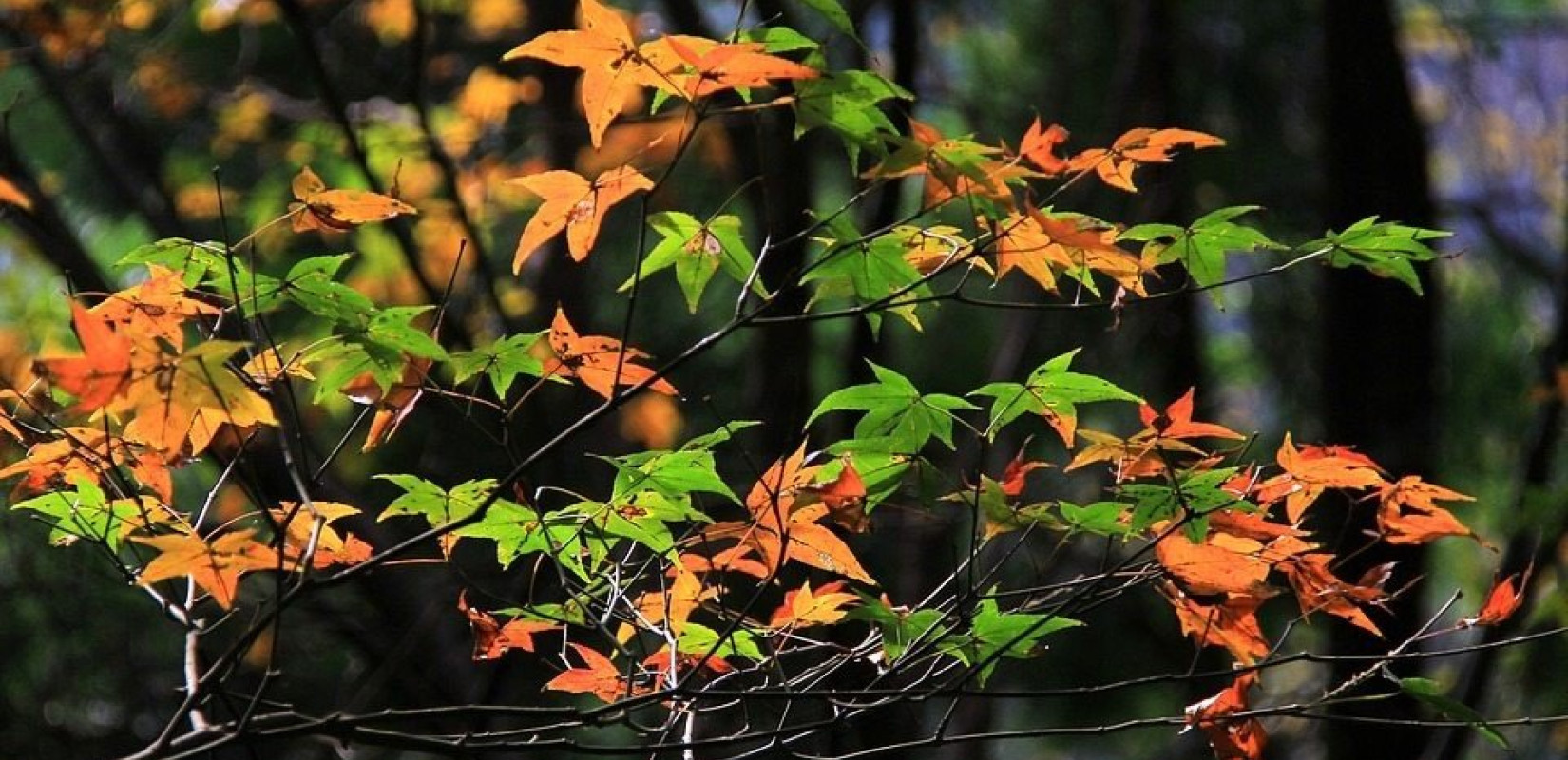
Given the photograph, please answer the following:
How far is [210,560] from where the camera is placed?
0.86 m

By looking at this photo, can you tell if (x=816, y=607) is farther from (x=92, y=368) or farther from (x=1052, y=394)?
(x=92, y=368)

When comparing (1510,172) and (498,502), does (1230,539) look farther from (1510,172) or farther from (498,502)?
(1510,172)

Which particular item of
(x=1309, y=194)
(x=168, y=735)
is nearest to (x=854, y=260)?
(x=168, y=735)

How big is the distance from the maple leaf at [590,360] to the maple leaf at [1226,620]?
37 cm

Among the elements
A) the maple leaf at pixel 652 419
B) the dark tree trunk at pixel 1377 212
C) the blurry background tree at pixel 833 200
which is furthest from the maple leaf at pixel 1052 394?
the maple leaf at pixel 652 419

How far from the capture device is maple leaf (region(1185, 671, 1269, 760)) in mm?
1112

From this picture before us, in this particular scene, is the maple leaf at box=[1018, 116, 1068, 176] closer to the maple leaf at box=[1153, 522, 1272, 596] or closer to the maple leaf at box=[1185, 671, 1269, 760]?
the maple leaf at box=[1153, 522, 1272, 596]

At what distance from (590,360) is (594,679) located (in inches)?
9.0

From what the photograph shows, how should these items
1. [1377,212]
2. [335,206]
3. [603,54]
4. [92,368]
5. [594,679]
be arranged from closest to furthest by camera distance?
[92,368]
[603,54]
[335,206]
[594,679]
[1377,212]

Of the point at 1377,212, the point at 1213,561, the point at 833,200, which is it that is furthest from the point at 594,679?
the point at 833,200

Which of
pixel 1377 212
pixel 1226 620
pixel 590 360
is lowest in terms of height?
pixel 1377 212

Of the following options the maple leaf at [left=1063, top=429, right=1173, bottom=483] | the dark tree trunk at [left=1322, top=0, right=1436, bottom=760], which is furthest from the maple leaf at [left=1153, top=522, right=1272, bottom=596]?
the dark tree trunk at [left=1322, top=0, right=1436, bottom=760]

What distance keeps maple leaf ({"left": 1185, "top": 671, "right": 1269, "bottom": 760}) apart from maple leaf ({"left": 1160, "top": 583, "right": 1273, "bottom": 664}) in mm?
24

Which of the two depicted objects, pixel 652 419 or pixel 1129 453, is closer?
pixel 1129 453
